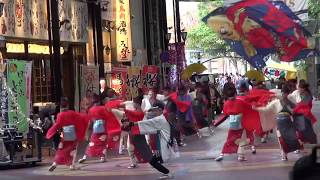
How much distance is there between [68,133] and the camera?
13742 millimetres

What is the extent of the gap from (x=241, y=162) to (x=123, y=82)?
1239cm

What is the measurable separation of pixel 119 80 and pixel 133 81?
3.35 ft

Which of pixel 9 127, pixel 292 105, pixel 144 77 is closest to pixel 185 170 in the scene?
pixel 292 105

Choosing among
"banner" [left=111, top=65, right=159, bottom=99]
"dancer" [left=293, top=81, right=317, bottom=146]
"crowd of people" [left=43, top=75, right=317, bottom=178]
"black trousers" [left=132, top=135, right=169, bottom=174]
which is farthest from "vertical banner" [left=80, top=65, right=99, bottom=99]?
"black trousers" [left=132, top=135, right=169, bottom=174]

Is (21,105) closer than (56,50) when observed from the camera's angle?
Yes

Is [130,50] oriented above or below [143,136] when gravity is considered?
above

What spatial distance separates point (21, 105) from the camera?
1521 cm

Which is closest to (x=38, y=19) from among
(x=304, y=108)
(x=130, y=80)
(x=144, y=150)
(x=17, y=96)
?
(x=17, y=96)

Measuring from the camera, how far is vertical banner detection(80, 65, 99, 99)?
2174 cm

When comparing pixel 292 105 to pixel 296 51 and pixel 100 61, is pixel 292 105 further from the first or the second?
pixel 100 61

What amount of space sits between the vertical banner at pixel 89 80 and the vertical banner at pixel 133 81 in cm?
304

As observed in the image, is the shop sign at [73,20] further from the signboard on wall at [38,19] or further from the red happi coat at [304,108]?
the red happi coat at [304,108]

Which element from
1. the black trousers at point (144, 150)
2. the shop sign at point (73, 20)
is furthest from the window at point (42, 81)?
the black trousers at point (144, 150)

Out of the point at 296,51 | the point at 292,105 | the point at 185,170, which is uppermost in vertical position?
the point at 296,51
